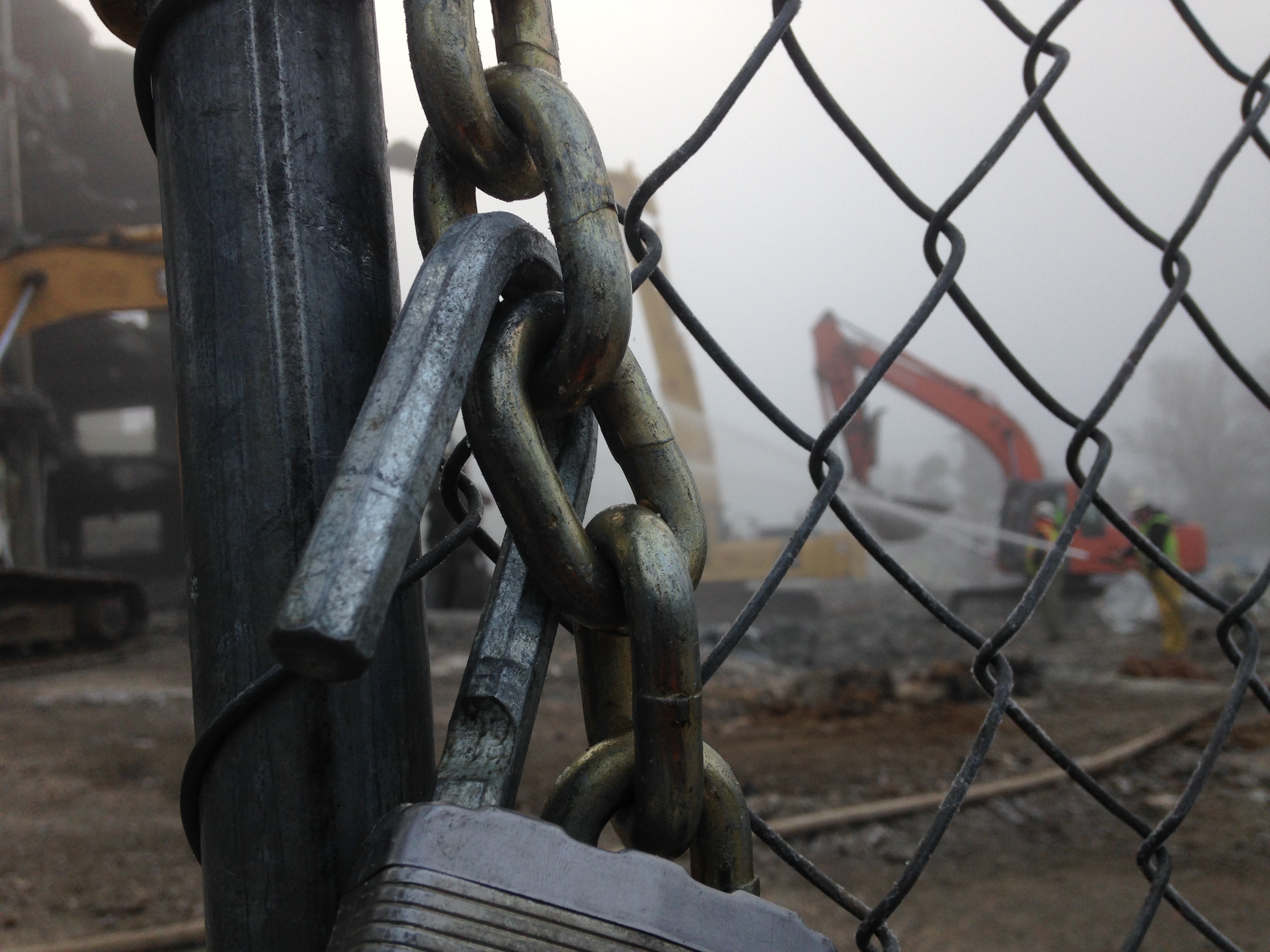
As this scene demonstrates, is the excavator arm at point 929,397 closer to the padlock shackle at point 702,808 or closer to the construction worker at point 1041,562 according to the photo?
the construction worker at point 1041,562

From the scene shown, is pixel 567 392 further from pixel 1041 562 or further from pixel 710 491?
pixel 710 491

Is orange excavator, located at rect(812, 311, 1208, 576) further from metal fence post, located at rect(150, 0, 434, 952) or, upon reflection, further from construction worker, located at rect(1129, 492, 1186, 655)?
metal fence post, located at rect(150, 0, 434, 952)

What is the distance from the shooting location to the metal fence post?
1.05ft

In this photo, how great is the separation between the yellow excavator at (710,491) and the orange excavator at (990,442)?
860mm

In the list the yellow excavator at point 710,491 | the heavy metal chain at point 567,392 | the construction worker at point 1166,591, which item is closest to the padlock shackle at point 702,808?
the heavy metal chain at point 567,392

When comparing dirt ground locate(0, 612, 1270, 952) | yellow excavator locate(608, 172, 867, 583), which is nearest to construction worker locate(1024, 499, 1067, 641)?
yellow excavator locate(608, 172, 867, 583)

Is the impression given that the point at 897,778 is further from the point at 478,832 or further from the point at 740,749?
the point at 478,832

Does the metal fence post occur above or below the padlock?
above

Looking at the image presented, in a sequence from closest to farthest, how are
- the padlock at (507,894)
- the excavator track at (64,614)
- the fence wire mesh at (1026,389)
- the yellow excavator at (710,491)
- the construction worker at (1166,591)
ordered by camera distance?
the padlock at (507,894)
the fence wire mesh at (1026,389)
the excavator track at (64,614)
the construction worker at (1166,591)
the yellow excavator at (710,491)

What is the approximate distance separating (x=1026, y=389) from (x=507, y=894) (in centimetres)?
48

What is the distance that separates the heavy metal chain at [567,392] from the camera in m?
0.30

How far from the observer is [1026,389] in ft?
1.98

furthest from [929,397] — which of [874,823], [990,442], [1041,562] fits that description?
[874,823]

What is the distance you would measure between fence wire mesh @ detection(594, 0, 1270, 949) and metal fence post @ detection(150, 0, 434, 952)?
A: 0.45ft
